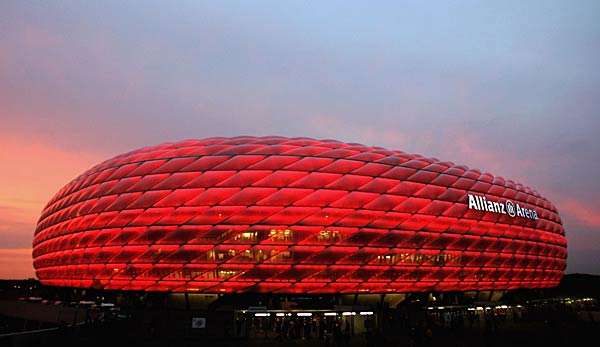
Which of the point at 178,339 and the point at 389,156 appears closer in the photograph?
the point at 178,339

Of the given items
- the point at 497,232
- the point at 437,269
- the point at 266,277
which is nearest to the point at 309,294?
the point at 266,277

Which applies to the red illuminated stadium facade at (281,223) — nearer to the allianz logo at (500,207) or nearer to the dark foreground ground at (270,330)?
the allianz logo at (500,207)

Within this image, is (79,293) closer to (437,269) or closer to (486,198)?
(437,269)

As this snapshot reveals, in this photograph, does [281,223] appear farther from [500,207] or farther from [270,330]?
[500,207]

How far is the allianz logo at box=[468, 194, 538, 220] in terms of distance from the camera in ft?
148

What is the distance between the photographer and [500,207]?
4769cm

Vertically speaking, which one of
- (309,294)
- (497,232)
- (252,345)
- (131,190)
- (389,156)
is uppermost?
(389,156)

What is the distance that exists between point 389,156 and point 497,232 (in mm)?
13627

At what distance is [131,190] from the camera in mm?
41406

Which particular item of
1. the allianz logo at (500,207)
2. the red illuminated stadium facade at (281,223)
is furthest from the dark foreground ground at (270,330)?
the allianz logo at (500,207)

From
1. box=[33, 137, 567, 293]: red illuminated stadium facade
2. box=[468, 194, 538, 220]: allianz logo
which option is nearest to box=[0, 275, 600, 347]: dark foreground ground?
box=[33, 137, 567, 293]: red illuminated stadium facade

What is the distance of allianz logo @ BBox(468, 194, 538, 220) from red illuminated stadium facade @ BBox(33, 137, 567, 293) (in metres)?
0.23

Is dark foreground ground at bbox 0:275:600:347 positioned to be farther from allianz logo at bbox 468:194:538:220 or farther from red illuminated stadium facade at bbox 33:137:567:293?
allianz logo at bbox 468:194:538:220

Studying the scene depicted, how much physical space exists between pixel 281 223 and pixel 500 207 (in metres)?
24.8
